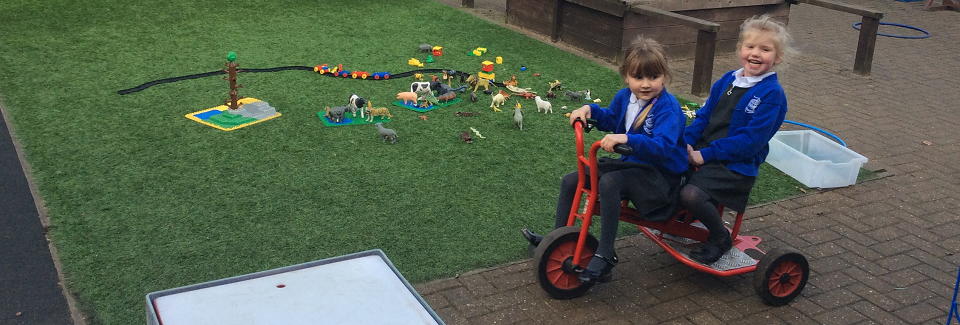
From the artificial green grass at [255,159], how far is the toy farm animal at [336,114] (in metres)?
0.11

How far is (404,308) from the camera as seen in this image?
1.99m

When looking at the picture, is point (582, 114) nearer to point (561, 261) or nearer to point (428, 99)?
point (561, 261)

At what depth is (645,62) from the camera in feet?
11.0

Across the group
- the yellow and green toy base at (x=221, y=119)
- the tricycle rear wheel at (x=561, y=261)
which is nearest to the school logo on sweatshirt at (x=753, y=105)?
the tricycle rear wheel at (x=561, y=261)

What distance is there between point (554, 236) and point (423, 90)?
3029 mm

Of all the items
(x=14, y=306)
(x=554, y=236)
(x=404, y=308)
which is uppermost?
(x=404, y=308)

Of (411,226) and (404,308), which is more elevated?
A: (404,308)

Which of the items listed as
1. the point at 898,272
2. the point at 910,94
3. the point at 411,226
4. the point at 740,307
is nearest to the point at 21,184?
the point at 411,226

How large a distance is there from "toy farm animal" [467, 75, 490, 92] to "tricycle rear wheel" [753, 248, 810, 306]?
11.4ft

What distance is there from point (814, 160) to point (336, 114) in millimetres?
3222

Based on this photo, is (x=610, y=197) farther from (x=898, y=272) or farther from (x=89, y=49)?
(x=89, y=49)

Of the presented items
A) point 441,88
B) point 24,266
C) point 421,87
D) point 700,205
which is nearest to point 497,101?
point 441,88

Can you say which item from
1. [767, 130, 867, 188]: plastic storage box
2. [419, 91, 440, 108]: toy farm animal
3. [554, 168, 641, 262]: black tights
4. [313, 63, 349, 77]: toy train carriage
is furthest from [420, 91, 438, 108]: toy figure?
[554, 168, 641, 262]: black tights

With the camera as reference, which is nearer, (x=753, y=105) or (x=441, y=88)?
(x=753, y=105)
